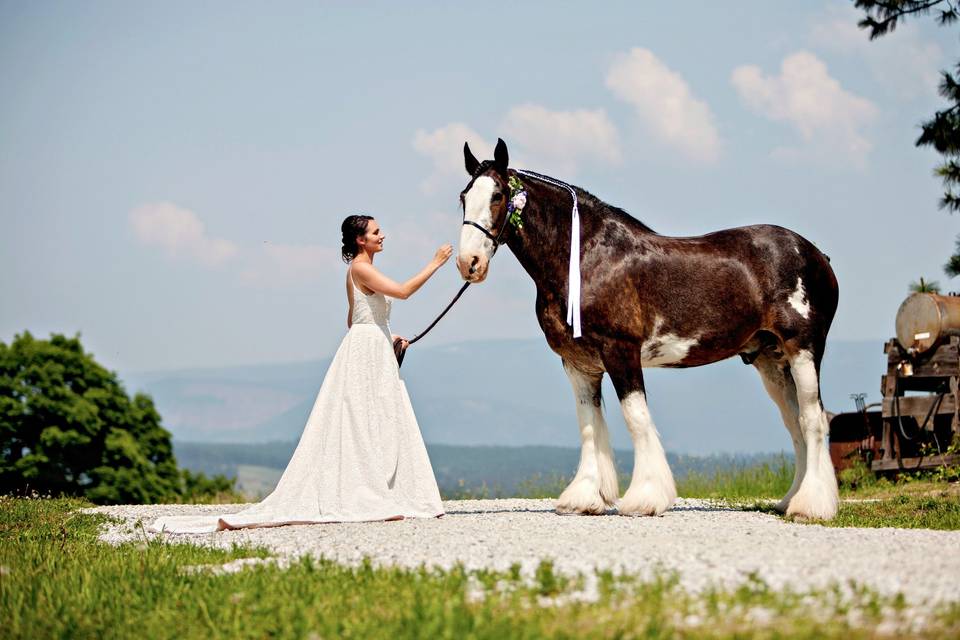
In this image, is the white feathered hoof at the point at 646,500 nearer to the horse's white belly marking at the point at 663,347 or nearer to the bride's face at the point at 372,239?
the horse's white belly marking at the point at 663,347

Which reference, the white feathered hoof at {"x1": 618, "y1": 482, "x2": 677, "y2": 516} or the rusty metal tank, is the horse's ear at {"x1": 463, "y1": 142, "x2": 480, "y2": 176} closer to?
the white feathered hoof at {"x1": 618, "y1": 482, "x2": 677, "y2": 516}

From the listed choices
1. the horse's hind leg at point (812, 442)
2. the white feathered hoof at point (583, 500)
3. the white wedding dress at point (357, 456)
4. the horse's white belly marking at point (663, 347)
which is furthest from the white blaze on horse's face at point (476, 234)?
the horse's hind leg at point (812, 442)

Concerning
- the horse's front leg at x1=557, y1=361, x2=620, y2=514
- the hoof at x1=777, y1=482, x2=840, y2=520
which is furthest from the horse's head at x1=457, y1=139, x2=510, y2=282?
the hoof at x1=777, y1=482, x2=840, y2=520

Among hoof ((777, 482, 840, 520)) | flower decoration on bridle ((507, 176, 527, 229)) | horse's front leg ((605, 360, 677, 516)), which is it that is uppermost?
flower decoration on bridle ((507, 176, 527, 229))

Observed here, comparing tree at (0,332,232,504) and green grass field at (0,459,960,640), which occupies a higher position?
tree at (0,332,232,504)

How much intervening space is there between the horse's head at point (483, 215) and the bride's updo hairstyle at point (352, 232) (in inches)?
38.5

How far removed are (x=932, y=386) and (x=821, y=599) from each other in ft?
41.0

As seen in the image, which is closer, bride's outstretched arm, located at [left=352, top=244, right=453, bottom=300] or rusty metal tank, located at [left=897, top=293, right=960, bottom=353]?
bride's outstretched arm, located at [left=352, top=244, right=453, bottom=300]

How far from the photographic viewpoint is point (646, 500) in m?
8.86

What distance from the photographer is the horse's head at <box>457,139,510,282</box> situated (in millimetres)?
8812

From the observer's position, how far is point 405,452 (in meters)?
9.18

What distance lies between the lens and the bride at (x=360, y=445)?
29.3 feet

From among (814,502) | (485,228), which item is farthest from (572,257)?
(814,502)

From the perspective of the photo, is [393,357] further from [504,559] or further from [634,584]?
[634,584]
